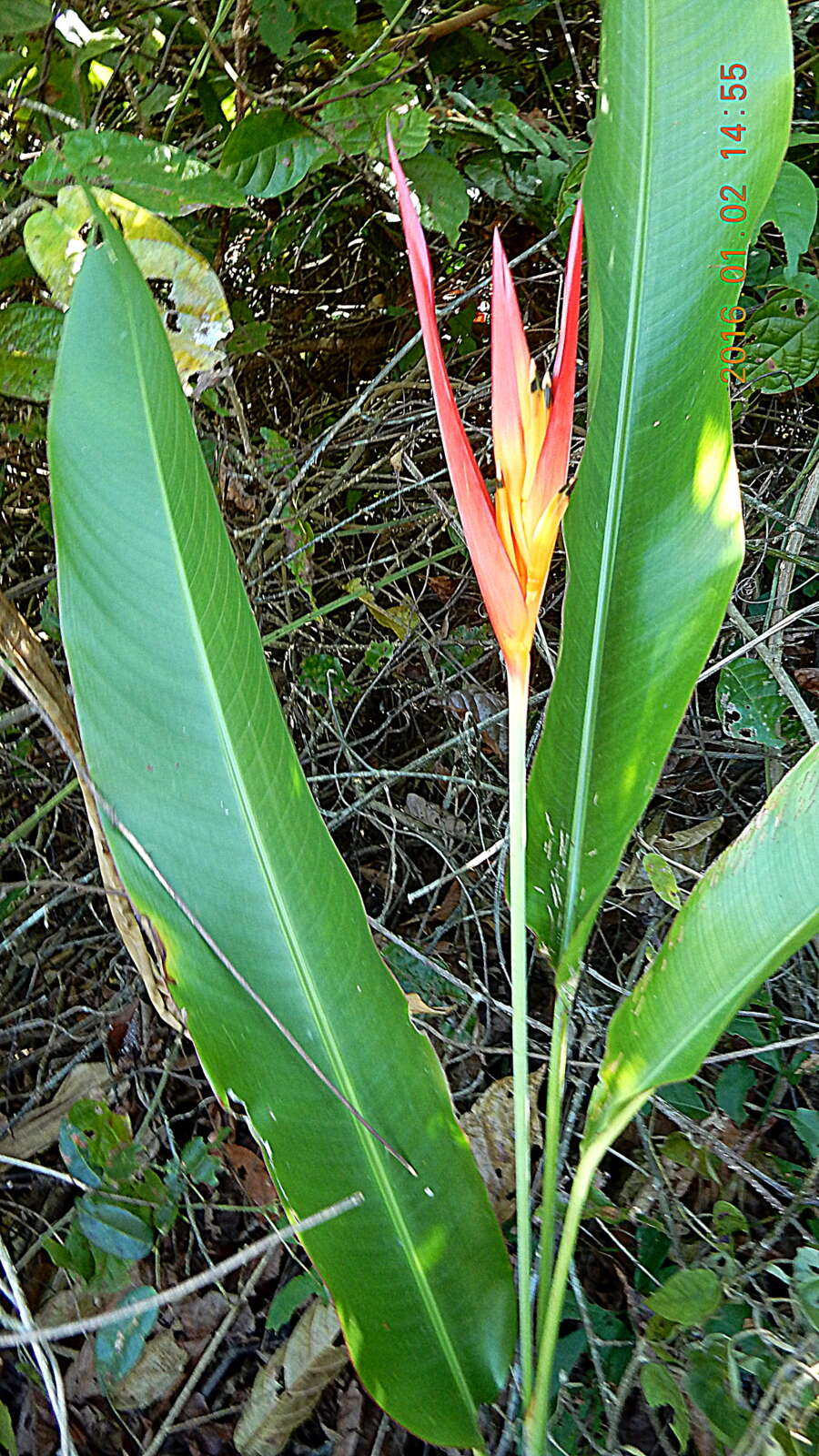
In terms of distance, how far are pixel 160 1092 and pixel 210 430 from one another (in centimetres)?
73

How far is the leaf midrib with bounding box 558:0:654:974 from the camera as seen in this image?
58cm

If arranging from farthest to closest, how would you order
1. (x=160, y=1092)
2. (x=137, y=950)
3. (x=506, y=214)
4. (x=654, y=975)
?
1. (x=506, y=214)
2. (x=160, y=1092)
3. (x=137, y=950)
4. (x=654, y=975)

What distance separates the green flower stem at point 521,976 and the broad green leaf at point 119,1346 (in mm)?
306

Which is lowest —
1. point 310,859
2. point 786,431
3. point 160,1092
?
point 160,1092

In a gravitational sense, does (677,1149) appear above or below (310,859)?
below

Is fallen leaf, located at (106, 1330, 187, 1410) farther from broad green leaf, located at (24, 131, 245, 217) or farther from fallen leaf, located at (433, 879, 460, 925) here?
broad green leaf, located at (24, 131, 245, 217)

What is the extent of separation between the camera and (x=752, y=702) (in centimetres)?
103

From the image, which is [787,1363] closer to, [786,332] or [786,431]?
[786,332]

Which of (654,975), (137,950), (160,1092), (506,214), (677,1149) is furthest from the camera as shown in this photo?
(506,214)

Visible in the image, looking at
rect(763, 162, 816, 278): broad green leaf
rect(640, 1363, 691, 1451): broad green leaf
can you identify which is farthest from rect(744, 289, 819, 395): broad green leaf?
rect(640, 1363, 691, 1451): broad green leaf

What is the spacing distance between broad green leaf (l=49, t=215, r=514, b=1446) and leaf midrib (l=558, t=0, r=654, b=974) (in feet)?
0.45

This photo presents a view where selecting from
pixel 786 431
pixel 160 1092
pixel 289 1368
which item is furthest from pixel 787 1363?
pixel 786 431

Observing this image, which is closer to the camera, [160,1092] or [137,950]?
[137,950]

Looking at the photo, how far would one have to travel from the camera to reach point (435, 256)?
47.9 inches
